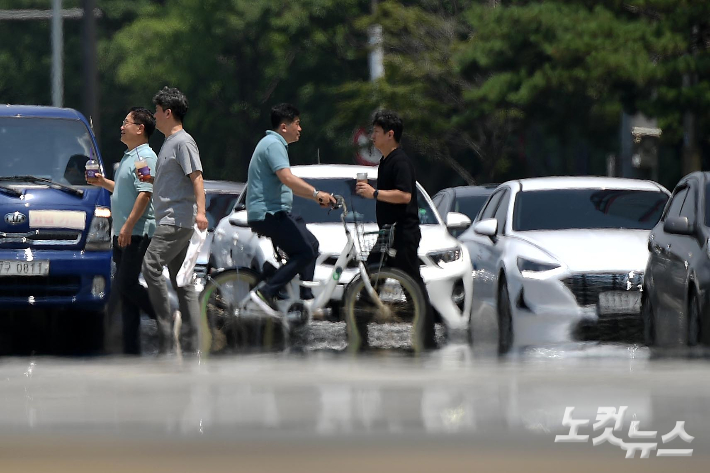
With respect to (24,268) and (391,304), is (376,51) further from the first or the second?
(391,304)

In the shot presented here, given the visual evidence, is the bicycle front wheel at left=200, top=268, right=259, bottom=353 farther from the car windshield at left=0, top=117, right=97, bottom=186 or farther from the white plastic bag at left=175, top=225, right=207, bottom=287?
the car windshield at left=0, top=117, right=97, bottom=186

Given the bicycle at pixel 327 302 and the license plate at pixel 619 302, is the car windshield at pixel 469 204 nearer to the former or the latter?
the license plate at pixel 619 302

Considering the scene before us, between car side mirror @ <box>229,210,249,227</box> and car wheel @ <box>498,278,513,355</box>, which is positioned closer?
car side mirror @ <box>229,210,249,227</box>

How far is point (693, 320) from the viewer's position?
1105cm

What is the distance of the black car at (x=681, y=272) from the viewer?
10883 millimetres

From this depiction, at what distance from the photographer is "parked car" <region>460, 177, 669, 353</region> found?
12.0m

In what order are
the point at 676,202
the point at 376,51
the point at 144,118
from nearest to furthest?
the point at 144,118
the point at 676,202
the point at 376,51

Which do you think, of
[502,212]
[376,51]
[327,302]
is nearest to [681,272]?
[327,302]

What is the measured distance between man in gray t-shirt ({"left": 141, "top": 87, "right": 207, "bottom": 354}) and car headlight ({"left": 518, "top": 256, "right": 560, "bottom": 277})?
9.19 feet

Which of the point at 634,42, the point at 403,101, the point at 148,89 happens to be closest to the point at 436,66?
the point at 403,101

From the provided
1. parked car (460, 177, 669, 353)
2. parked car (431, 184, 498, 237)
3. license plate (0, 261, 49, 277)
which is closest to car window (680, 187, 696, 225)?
parked car (460, 177, 669, 353)

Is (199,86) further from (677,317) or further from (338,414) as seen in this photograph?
(338,414)

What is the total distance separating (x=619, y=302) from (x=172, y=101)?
3.80 meters

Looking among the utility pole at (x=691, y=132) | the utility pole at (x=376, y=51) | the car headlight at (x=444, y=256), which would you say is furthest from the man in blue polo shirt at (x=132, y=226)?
the utility pole at (x=376, y=51)
